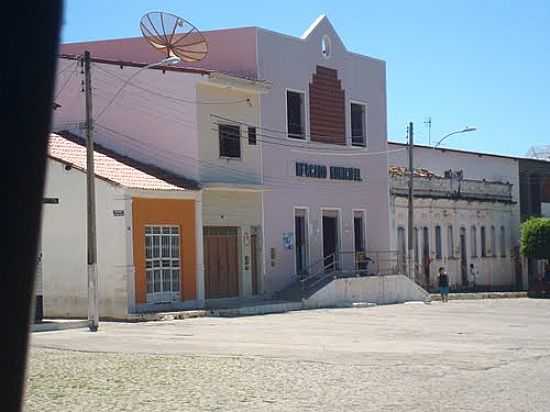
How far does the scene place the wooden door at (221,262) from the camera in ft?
117

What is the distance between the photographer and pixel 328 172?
139 feet

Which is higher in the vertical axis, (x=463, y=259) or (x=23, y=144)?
(x=23, y=144)

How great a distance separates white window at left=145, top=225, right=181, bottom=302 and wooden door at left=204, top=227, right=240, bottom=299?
83.0 inches

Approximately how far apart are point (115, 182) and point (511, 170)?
3821 cm

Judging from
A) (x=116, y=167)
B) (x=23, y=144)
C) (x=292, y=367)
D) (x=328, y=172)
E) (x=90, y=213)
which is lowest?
(x=292, y=367)

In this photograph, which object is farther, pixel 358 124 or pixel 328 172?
pixel 358 124

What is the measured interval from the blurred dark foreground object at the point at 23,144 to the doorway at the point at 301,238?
87.6 ft

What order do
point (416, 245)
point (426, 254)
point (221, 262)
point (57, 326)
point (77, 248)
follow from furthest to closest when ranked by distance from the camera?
1. point (426, 254)
2. point (416, 245)
3. point (221, 262)
4. point (77, 248)
5. point (57, 326)

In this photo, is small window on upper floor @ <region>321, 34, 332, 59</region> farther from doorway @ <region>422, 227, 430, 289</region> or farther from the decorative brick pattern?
doorway @ <region>422, 227, 430, 289</region>

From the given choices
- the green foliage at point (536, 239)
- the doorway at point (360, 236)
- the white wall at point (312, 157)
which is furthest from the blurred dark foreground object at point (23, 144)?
the green foliage at point (536, 239)

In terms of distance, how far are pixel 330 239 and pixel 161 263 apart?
1179 cm

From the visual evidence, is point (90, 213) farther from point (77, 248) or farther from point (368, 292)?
point (368, 292)

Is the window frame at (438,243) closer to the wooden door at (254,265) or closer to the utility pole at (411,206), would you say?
the utility pole at (411,206)

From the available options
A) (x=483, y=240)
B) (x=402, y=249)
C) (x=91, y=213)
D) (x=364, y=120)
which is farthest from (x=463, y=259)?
(x=91, y=213)
